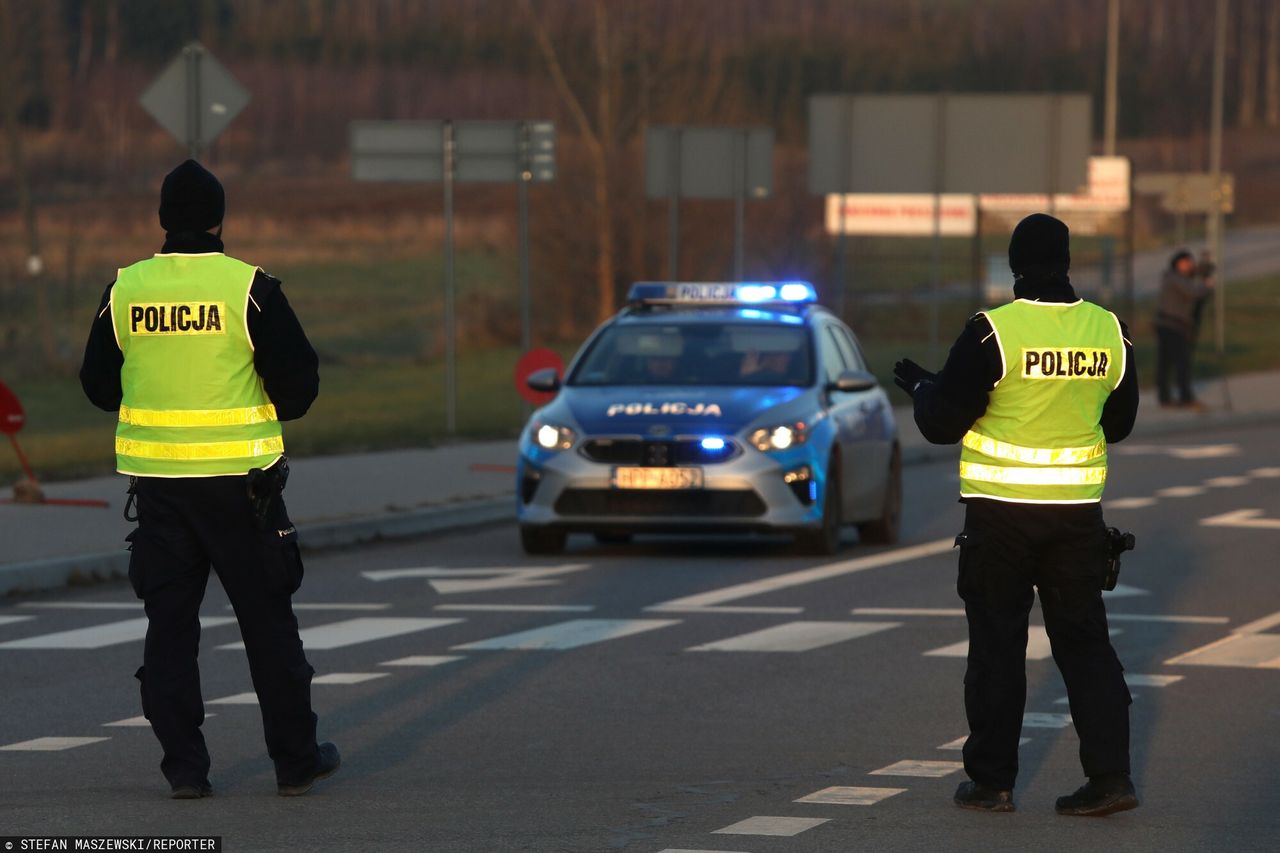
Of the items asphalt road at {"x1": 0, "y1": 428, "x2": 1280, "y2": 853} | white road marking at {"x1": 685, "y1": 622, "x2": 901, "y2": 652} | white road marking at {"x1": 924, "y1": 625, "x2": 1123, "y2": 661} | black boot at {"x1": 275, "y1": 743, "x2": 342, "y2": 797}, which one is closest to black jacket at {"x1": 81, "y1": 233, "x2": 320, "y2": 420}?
black boot at {"x1": 275, "y1": 743, "x2": 342, "y2": 797}

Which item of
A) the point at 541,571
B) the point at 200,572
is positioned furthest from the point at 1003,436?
the point at 541,571

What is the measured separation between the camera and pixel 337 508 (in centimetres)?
1758

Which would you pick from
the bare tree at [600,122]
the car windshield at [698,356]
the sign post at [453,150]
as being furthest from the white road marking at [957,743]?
the bare tree at [600,122]

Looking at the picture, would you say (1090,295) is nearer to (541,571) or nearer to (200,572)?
(541,571)

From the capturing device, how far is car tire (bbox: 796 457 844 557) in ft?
51.4

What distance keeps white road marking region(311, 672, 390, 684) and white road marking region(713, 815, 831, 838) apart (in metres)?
3.34

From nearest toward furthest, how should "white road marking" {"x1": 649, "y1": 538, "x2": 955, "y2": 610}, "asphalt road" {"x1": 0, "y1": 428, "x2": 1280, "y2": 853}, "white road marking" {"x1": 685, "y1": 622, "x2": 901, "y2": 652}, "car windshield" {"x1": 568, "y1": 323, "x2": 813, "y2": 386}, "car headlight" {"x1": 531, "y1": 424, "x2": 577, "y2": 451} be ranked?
"asphalt road" {"x1": 0, "y1": 428, "x2": 1280, "y2": 853}
"white road marking" {"x1": 685, "y1": 622, "x2": 901, "y2": 652}
"white road marking" {"x1": 649, "y1": 538, "x2": 955, "y2": 610}
"car headlight" {"x1": 531, "y1": 424, "x2": 577, "y2": 451}
"car windshield" {"x1": 568, "y1": 323, "x2": 813, "y2": 386}

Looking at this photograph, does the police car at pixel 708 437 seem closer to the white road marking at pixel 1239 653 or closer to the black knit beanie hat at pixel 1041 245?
the white road marking at pixel 1239 653

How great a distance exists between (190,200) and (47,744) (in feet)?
7.38

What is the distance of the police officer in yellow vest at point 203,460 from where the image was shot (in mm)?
7750

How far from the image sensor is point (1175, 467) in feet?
78.7

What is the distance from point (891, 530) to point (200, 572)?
969 cm

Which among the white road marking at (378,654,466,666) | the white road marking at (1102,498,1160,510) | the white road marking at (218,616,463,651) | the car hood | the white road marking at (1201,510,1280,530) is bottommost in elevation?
the white road marking at (1102,498,1160,510)

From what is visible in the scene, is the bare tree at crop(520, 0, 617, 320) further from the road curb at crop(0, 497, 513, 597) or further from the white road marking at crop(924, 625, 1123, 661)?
the white road marking at crop(924, 625, 1123, 661)
